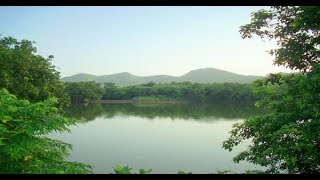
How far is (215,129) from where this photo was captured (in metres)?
31.1

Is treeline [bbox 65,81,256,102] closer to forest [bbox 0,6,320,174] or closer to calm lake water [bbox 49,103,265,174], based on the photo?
calm lake water [bbox 49,103,265,174]

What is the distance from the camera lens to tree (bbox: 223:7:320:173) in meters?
5.08

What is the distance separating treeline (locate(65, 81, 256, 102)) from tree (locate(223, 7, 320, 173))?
6743 cm

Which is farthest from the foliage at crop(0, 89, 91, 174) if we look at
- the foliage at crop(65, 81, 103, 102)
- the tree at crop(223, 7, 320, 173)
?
the foliage at crop(65, 81, 103, 102)

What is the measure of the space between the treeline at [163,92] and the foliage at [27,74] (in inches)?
2224

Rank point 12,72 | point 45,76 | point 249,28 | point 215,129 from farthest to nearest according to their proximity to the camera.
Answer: point 215,129, point 45,76, point 12,72, point 249,28

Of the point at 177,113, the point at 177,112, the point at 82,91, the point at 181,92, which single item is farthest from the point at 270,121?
the point at 181,92

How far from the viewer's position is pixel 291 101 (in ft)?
21.1

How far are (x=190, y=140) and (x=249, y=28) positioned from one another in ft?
61.3

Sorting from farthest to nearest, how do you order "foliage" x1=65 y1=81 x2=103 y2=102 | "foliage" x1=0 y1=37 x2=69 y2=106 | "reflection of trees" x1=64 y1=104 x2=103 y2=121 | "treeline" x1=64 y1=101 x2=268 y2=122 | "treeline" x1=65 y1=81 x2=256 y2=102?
"treeline" x1=65 y1=81 x2=256 y2=102
"foliage" x1=65 y1=81 x2=103 y2=102
"treeline" x1=64 y1=101 x2=268 y2=122
"reflection of trees" x1=64 y1=104 x2=103 y2=121
"foliage" x1=0 y1=37 x2=69 y2=106

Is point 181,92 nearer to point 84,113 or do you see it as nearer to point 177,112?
point 177,112

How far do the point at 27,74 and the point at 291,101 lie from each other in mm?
14652
